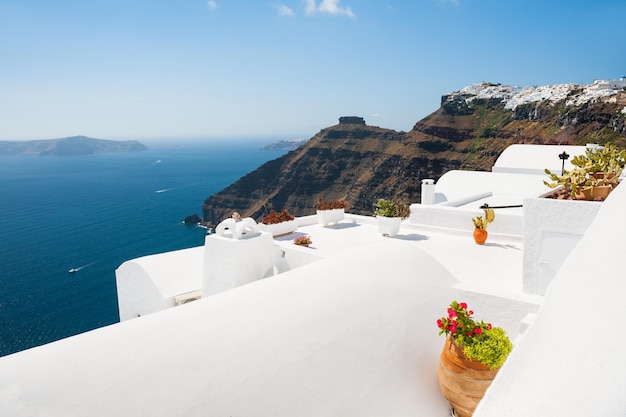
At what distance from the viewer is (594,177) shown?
7801 mm

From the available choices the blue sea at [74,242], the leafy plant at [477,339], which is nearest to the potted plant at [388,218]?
the leafy plant at [477,339]

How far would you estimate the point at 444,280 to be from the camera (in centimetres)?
737

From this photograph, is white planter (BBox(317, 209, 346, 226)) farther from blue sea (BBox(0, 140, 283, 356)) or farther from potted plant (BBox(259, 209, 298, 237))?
blue sea (BBox(0, 140, 283, 356))

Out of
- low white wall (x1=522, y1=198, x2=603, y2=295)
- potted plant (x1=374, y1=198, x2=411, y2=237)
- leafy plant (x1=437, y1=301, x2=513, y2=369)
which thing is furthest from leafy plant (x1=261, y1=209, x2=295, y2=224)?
leafy plant (x1=437, y1=301, x2=513, y2=369)

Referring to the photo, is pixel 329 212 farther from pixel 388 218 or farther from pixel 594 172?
pixel 594 172

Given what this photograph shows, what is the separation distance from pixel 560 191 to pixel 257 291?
6.10 metres

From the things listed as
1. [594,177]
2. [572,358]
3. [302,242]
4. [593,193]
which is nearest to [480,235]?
[594,177]

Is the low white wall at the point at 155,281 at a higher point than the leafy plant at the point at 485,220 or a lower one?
lower

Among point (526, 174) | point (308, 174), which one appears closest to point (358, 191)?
point (308, 174)

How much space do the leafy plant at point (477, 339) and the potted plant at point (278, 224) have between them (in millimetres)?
8220

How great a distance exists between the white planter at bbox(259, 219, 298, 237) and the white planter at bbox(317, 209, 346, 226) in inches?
56.2

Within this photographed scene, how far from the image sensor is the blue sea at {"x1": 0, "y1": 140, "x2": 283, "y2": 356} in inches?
2057

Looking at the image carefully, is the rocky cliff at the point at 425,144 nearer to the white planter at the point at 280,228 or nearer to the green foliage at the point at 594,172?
the green foliage at the point at 594,172

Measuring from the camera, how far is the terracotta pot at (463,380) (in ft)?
17.4
